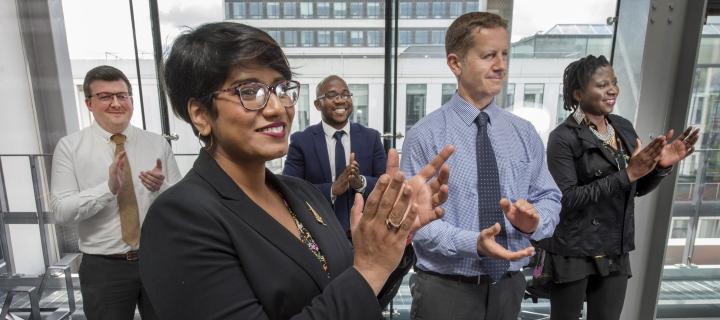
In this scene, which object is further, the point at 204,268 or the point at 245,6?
the point at 245,6

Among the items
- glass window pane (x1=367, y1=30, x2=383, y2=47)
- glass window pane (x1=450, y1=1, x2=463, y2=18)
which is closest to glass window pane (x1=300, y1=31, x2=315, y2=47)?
glass window pane (x1=367, y1=30, x2=383, y2=47)

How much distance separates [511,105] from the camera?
3.39 meters

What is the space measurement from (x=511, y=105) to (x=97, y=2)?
3.63 metres

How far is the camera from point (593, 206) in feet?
5.78

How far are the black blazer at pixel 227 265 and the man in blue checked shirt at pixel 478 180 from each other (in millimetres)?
697

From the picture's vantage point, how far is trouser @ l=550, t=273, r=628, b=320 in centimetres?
180

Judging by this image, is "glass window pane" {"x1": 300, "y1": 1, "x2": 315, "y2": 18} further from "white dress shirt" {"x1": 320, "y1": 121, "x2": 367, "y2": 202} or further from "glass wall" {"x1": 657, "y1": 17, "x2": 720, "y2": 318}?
"glass wall" {"x1": 657, "y1": 17, "x2": 720, "y2": 318}

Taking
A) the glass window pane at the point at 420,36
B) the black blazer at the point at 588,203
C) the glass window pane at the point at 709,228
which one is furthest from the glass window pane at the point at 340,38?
the glass window pane at the point at 709,228

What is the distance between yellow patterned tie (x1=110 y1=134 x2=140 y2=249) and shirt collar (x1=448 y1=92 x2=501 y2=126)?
1.59 m

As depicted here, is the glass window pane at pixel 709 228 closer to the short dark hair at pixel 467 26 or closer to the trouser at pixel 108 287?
the short dark hair at pixel 467 26

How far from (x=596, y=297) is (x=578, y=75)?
1.08 m

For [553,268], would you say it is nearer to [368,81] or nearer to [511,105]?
[511,105]

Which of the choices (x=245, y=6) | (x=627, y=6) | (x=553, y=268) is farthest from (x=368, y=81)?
(x=553, y=268)

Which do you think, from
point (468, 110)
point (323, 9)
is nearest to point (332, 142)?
point (468, 110)
